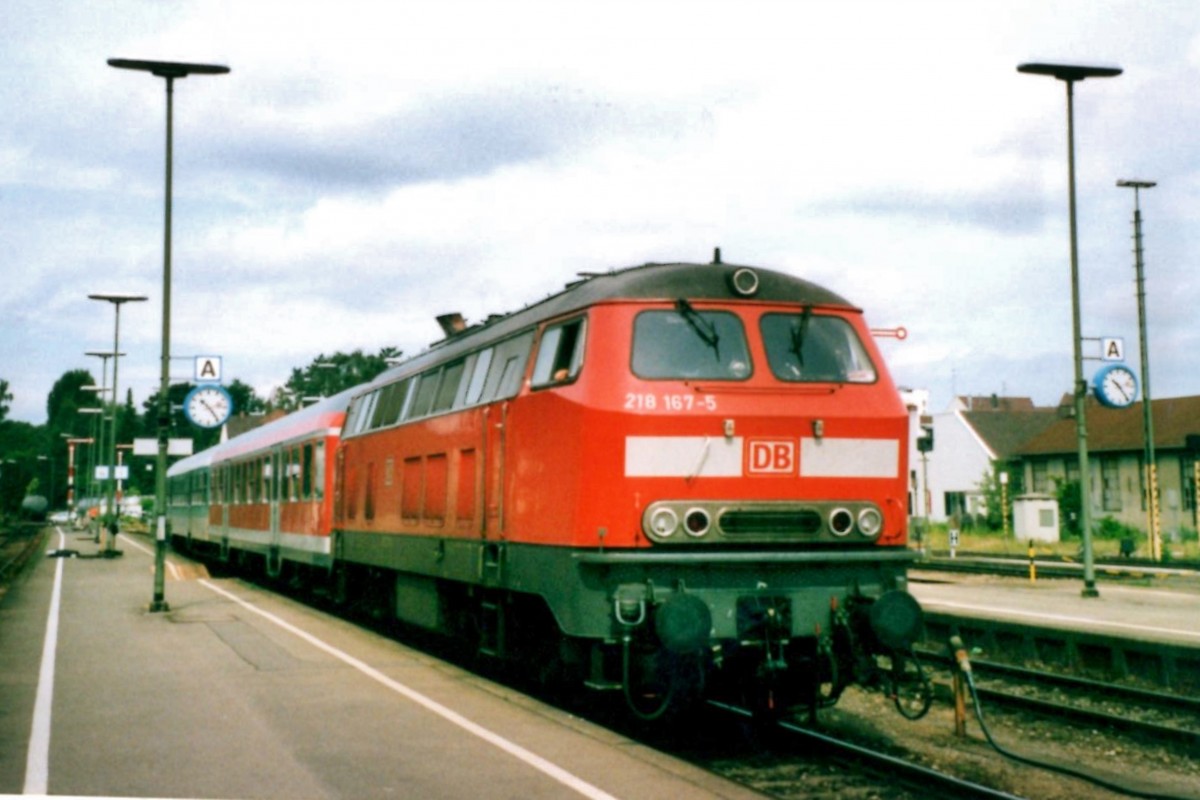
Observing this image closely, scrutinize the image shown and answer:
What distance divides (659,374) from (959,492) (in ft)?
203

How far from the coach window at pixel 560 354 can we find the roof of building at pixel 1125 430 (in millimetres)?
42481

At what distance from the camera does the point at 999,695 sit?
1217cm

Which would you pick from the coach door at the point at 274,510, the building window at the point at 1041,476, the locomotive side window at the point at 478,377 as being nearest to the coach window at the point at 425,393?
the locomotive side window at the point at 478,377

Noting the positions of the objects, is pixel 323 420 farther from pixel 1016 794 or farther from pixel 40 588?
pixel 1016 794

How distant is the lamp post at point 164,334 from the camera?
1927 centimetres

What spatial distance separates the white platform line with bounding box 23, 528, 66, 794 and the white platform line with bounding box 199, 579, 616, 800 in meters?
2.74

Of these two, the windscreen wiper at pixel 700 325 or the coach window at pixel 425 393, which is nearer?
the windscreen wiper at pixel 700 325

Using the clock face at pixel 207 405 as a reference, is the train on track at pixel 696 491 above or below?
below

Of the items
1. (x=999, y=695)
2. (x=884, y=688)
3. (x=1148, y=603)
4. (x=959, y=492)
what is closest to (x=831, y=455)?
(x=884, y=688)

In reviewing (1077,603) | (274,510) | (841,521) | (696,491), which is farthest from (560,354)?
(274,510)

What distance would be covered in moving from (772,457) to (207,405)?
1580 centimetres

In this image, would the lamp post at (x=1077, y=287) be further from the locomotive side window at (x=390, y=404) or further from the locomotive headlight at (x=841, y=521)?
the locomotive headlight at (x=841, y=521)

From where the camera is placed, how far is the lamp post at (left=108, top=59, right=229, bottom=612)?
19.3 meters

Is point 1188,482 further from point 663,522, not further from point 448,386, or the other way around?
point 663,522
